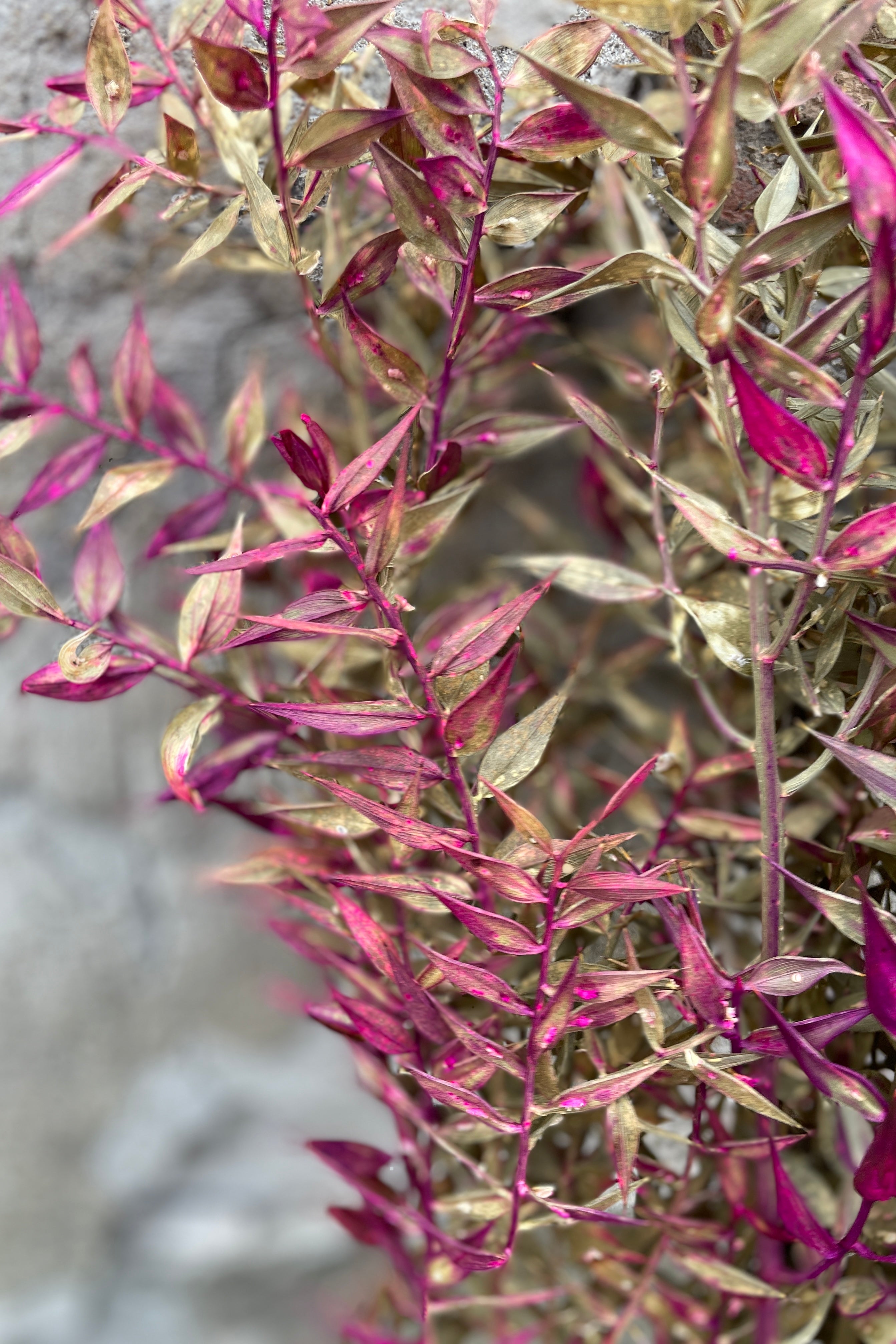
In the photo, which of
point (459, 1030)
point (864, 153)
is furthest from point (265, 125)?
point (459, 1030)

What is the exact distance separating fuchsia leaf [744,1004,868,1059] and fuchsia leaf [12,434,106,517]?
397 millimetres

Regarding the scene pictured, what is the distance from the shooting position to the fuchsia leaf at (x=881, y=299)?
0.83 ft

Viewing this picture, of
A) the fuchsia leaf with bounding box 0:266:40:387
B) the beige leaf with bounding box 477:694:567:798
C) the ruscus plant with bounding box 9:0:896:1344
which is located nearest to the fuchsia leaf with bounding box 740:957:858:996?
the ruscus plant with bounding box 9:0:896:1344

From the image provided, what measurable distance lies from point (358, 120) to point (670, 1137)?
0.39 meters

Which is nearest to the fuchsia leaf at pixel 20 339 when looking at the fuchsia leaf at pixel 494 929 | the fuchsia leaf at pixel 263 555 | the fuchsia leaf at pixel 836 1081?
the fuchsia leaf at pixel 263 555

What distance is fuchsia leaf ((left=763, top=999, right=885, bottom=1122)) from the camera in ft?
1.04

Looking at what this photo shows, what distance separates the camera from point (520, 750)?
1.15 ft

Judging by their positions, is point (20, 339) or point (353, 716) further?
point (20, 339)

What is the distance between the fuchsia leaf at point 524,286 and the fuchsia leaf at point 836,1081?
26 cm

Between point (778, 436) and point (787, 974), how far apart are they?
18 centimetres

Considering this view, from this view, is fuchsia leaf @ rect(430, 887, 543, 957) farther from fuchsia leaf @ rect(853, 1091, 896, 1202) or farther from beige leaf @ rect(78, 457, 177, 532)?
beige leaf @ rect(78, 457, 177, 532)

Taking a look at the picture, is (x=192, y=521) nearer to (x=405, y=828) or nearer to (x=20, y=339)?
(x=20, y=339)

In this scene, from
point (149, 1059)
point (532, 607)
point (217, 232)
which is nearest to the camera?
point (217, 232)

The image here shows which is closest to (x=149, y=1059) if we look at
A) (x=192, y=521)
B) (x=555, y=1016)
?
(x=192, y=521)
